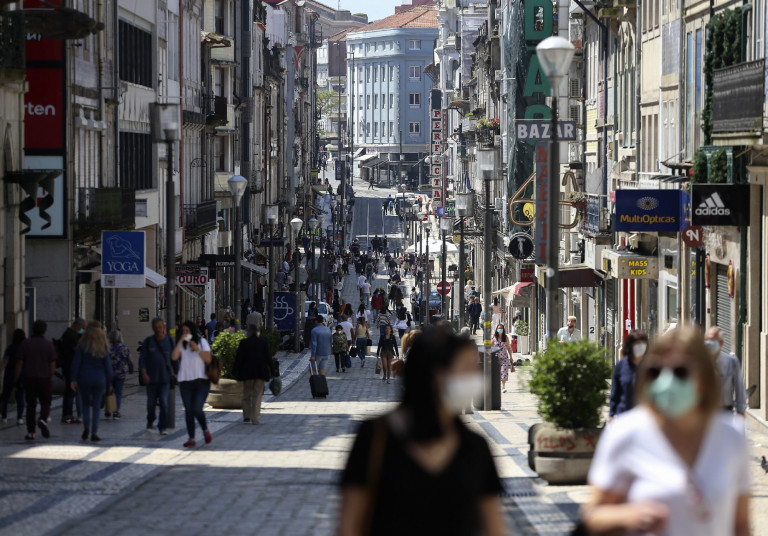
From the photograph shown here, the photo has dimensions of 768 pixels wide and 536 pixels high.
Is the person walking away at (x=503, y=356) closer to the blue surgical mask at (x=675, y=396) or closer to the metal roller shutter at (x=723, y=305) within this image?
the metal roller shutter at (x=723, y=305)

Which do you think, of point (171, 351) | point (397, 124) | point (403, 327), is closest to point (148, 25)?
point (403, 327)

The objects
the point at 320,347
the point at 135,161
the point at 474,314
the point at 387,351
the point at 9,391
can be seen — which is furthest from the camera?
the point at 474,314

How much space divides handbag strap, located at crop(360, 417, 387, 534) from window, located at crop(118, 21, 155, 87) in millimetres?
33757

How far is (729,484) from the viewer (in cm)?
495

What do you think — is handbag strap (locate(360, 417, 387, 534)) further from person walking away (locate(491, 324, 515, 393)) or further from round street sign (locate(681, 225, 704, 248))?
person walking away (locate(491, 324, 515, 393))

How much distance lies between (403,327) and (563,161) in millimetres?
7948

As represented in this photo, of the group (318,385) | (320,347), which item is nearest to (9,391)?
(318,385)

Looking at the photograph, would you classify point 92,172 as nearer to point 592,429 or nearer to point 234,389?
point 234,389

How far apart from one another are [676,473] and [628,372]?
7.86 metres

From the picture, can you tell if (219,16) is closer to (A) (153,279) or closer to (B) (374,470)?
(A) (153,279)

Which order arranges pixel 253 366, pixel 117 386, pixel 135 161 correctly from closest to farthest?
pixel 253 366, pixel 117 386, pixel 135 161

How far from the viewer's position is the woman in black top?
496 cm

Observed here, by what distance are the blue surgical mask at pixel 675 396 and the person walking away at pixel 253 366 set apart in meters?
14.8

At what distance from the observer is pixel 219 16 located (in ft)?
204
